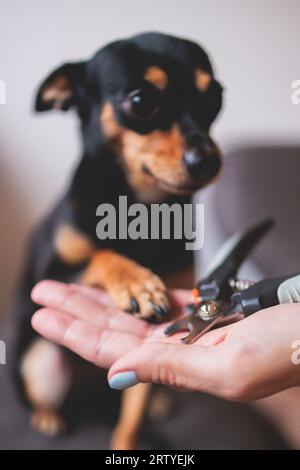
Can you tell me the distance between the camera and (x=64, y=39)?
61cm

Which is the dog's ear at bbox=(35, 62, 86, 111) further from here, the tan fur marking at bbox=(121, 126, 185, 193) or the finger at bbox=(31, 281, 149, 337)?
the finger at bbox=(31, 281, 149, 337)

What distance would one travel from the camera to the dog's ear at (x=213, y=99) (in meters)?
0.54

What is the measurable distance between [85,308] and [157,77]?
0.81 feet

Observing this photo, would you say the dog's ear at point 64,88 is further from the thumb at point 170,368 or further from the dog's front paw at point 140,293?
the thumb at point 170,368

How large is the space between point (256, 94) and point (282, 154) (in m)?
0.23

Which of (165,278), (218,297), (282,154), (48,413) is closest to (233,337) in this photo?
(218,297)

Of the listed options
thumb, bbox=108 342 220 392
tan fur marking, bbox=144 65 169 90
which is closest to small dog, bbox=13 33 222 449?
tan fur marking, bbox=144 65 169 90

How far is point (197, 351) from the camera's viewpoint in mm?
411

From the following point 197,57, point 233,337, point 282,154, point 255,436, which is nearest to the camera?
point 233,337

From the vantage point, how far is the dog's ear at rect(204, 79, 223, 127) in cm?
54

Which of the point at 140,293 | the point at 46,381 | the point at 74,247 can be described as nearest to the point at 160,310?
the point at 140,293

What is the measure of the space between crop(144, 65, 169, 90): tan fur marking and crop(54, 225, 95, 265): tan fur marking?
195 millimetres

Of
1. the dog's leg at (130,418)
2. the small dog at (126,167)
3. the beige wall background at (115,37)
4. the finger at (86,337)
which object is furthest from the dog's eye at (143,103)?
the dog's leg at (130,418)
